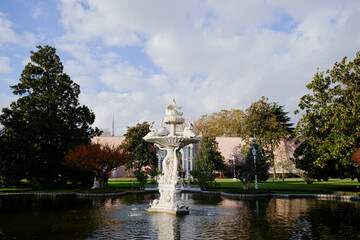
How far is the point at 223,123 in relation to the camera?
5922 cm

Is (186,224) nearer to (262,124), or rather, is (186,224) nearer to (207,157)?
(207,157)

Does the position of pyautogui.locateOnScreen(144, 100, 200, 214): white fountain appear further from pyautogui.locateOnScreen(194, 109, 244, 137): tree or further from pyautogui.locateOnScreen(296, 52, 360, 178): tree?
Result: pyautogui.locateOnScreen(194, 109, 244, 137): tree

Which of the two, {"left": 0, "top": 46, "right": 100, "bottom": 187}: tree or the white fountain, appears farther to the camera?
{"left": 0, "top": 46, "right": 100, "bottom": 187}: tree

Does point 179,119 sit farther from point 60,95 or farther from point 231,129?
point 231,129

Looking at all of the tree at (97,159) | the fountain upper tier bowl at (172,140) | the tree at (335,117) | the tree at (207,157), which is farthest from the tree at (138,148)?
the fountain upper tier bowl at (172,140)

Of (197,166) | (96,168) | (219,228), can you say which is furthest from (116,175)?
(219,228)

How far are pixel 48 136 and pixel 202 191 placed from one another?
1551cm

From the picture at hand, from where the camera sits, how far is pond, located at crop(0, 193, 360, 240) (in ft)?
28.7

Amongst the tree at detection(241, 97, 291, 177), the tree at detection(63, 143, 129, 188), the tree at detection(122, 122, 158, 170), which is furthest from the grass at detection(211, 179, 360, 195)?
the tree at detection(122, 122, 158, 170)

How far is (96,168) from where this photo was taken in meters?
23.5

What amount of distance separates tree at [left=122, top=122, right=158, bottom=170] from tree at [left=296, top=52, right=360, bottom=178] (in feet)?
85.6

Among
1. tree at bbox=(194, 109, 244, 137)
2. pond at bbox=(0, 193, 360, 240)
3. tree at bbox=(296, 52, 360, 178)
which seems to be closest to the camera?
pond at bbox=(0, 193, 360, 240)

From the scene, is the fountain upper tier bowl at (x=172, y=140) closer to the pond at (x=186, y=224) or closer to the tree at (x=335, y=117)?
the pond at (x=186, y=224)

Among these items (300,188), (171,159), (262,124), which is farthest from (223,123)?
(171,159)
